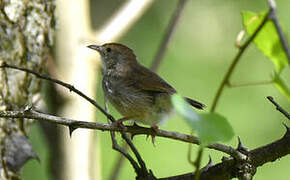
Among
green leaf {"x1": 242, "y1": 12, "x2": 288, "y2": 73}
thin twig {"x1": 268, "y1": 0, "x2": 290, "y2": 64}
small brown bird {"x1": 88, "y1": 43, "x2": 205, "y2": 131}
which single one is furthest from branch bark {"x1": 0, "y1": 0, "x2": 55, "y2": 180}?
thin twig {"x1": 268, "y1": 0, "x2": 290, "y2": 64}

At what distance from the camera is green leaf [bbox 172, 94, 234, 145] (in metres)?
1.54

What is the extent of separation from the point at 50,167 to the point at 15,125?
144 cm

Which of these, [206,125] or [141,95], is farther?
[141,95]

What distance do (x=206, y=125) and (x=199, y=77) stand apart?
6.39 m

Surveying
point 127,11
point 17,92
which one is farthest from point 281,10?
point 17,92

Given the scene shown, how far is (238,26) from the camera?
941cm

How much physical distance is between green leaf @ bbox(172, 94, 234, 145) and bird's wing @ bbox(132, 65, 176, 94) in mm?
2020

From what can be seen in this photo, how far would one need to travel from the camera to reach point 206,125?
1.58 metres

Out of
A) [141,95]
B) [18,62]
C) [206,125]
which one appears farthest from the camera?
[141,95]

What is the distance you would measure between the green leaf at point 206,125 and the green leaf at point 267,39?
1.55 feet

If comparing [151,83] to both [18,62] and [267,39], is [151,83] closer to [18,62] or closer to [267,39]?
[18,62]

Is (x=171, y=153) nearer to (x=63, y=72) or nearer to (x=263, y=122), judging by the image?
(x=263, y=122)

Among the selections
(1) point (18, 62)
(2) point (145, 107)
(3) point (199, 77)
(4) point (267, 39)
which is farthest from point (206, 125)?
(3) point (199, 77)

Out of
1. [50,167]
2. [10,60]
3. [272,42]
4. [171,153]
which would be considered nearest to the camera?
[272,42]
